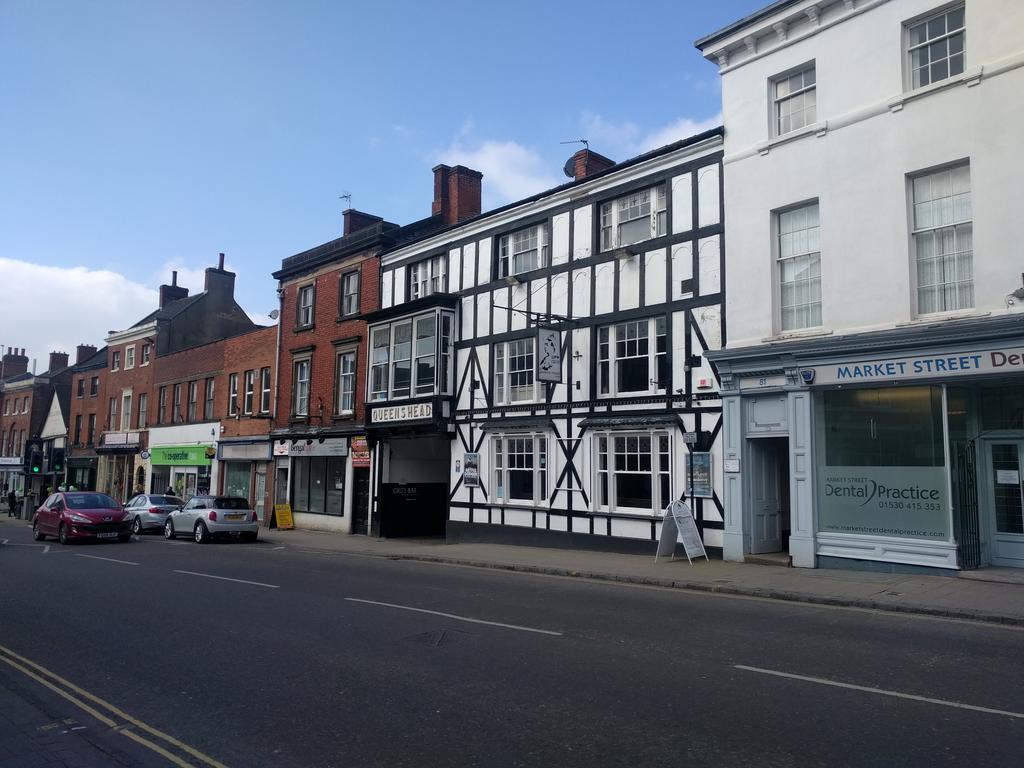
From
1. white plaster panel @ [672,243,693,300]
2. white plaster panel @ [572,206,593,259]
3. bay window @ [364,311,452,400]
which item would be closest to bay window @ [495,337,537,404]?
bay window @ [364,311,452,400]

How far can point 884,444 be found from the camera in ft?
47.0

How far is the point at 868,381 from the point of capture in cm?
1419

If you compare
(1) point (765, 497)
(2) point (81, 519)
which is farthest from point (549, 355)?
(2) point (81, 519)

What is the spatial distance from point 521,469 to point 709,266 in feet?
25.4

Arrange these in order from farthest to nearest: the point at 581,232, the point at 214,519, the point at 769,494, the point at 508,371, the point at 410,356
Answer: the point at 410,356, the point at 214,519, the point at 508,371, the point at 581,232, the point at 769,494

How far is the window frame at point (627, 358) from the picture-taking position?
18.0 meters

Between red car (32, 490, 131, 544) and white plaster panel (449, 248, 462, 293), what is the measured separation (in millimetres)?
12295

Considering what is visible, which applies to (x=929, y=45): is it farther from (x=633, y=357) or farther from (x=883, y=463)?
(x=633, y=357)

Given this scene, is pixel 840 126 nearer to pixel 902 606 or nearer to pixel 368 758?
pixel 902 606

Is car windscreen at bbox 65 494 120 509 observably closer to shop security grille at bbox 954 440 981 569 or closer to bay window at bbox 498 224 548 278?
bay window at bbox 498 224 548 278

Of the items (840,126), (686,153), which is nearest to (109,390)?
(686,153)

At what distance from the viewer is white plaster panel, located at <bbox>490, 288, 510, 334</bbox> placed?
22.1 meters

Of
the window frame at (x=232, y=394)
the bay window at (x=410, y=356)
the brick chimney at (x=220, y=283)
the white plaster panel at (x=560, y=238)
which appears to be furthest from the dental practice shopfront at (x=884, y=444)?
the brick chimney at (x=220, y=283)

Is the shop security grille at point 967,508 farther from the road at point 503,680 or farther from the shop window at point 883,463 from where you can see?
the road at point 503,680
